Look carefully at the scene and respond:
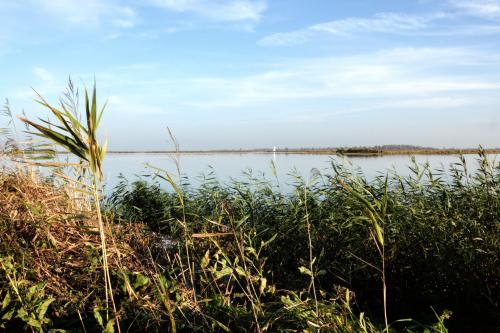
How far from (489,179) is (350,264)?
2.42 metres

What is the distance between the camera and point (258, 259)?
16.2 feet

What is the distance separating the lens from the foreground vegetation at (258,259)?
13.0ft

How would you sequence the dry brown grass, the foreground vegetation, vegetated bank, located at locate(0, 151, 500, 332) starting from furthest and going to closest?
1. the dry brown grass
2. vegetated bank, located at locate(0, 151, 500, 332)
3. the foreground vegetation

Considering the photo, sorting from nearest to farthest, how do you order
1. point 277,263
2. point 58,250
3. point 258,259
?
point 258,259, point 58,250, point 277,263

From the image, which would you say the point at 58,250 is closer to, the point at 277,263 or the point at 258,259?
the point at 258,259

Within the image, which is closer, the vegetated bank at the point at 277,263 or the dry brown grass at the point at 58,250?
the vegetated bank at the point at 277,263

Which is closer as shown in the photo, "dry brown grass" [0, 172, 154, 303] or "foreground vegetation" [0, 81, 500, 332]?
"foreground vegetation" [0, 81, 500, 332]

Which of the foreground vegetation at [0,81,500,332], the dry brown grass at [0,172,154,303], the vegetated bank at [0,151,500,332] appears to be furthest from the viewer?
the dry brown grass at [0,172,154,303]

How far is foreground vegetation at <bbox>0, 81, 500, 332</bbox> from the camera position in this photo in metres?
3.96

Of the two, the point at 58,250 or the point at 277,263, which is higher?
the point at 58,250

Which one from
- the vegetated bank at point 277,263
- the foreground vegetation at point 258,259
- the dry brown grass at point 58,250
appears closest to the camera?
the foreground vegetation at point 258,259

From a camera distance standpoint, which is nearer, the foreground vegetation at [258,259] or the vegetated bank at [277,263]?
the foreground vegetation at [258,259]

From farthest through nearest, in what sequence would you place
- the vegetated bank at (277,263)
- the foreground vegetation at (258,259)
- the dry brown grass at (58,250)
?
the dry brown grass at (58,250)
the vegetated bank at (277,263)
the foreground vegetation at (258,259)

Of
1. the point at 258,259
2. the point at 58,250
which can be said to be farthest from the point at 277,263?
the point at 58,250
